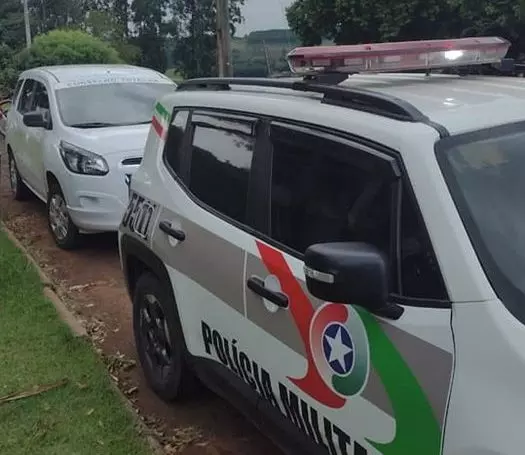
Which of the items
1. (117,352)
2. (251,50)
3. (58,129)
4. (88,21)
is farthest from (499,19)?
(88,21)

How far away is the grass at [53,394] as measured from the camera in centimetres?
405

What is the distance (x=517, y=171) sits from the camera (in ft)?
8.52

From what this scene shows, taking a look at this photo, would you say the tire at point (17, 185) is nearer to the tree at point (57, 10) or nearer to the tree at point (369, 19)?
the tree at point (369, 19)

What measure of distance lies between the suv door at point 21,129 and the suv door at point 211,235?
5396 millimetres

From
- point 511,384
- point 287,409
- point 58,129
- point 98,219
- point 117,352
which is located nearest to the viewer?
point 511,384

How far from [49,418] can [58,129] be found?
13.9 feet

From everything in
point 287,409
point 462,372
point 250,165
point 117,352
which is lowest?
point 117,352

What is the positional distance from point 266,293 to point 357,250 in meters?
0.77

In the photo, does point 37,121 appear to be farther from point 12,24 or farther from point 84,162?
point 12,24

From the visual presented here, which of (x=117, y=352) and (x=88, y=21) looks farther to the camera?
(x=88, y=21)

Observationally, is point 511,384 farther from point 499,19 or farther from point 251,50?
point 499,19

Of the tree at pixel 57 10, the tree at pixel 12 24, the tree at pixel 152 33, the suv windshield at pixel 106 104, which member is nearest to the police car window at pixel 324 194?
the suv windshield at pixel 106 104

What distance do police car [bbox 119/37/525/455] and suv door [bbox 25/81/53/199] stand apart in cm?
433

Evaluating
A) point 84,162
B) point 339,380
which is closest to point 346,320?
point 339,380
